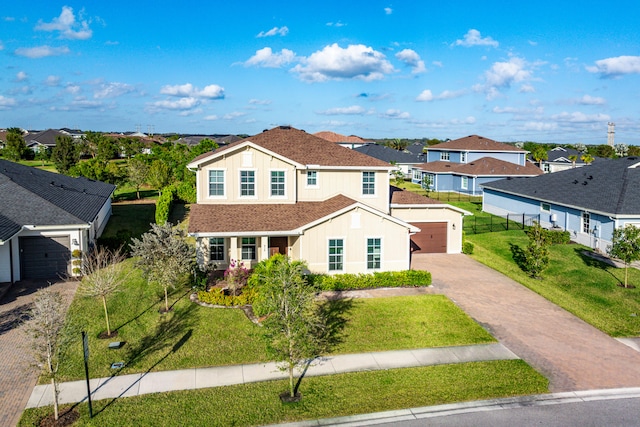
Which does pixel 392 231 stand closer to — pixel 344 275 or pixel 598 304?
pixel 344 275

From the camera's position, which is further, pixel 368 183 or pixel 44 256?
pixel 368 183

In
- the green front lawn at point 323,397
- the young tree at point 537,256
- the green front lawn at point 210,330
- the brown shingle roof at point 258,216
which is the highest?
the brown shingle roof at point 258,216

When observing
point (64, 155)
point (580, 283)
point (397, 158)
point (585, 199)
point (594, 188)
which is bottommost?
point (580, 283)

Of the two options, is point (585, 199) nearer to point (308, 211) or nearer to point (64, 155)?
point (308, 211)

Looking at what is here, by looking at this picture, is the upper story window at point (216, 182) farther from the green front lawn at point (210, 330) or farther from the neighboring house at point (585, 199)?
the neighboring house at point (585, 199)

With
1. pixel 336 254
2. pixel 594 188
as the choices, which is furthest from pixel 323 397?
pixel 594 188

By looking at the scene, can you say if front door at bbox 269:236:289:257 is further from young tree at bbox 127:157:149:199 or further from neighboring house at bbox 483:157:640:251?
young tree at bbox 127:157:149:199

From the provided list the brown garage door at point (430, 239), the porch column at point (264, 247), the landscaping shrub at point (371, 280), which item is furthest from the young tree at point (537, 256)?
the porch column at point (264, 247)
